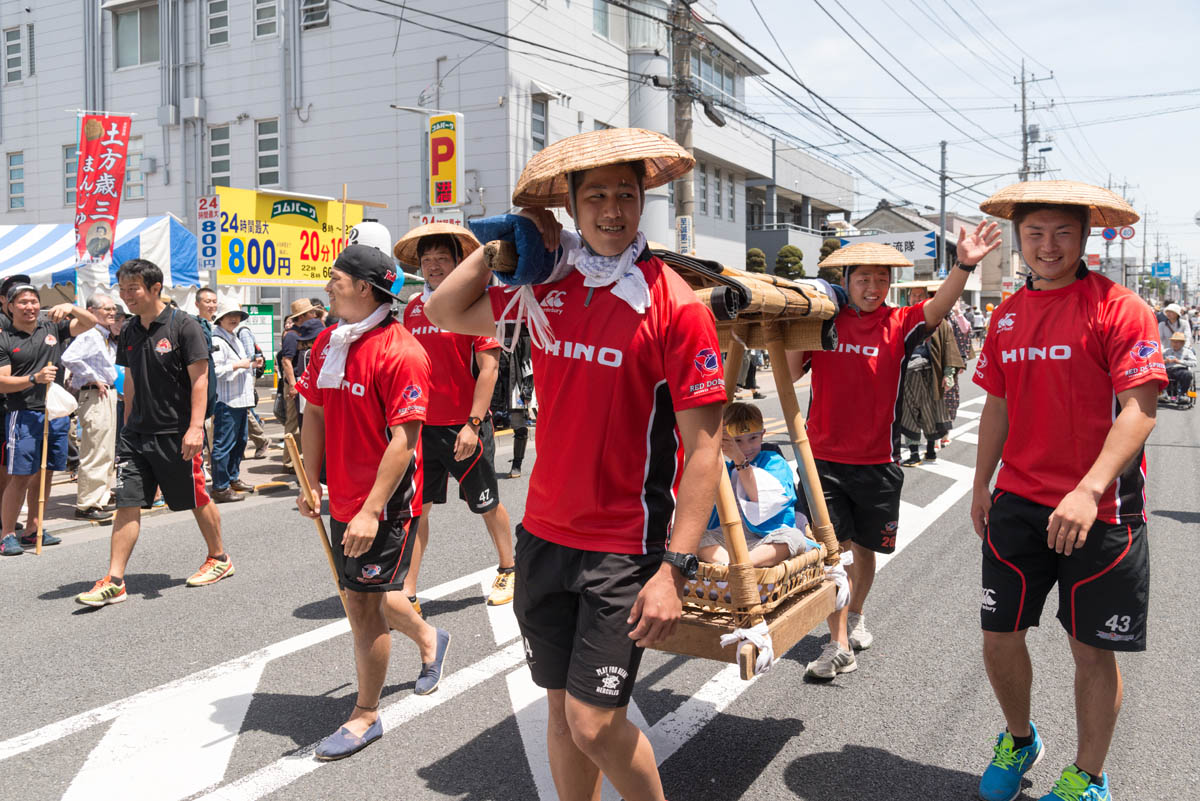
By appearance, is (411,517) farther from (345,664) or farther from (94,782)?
(94,782)

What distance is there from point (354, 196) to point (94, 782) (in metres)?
20.9

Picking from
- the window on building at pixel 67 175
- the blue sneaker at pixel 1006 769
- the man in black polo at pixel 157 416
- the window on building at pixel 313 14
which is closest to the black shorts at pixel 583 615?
the blue sneaker at pixel 1006 769

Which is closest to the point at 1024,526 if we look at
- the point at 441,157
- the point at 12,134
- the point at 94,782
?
the point at 94,782

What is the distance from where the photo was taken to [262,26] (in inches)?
916

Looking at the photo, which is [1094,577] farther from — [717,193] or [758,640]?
[717,193]

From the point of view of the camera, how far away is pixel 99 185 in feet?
38.7

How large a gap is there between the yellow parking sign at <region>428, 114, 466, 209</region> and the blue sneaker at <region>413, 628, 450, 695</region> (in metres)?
15.3

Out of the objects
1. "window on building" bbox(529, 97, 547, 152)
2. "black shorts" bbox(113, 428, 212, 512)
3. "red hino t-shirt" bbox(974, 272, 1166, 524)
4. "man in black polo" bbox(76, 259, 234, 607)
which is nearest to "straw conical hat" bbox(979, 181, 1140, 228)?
"red hino t-shirt" bbox(974, 272, 1166, 524)

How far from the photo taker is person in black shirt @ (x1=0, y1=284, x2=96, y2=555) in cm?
719

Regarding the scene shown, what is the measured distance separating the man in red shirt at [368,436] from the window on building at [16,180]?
28.7m

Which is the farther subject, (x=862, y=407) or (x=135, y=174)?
(x=135, y=174)

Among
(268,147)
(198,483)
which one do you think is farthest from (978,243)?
(268,147)

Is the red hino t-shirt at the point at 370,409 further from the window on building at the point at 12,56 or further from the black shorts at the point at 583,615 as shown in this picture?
the window on building at the point at 12,56

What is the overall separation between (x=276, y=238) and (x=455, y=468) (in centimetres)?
1033
